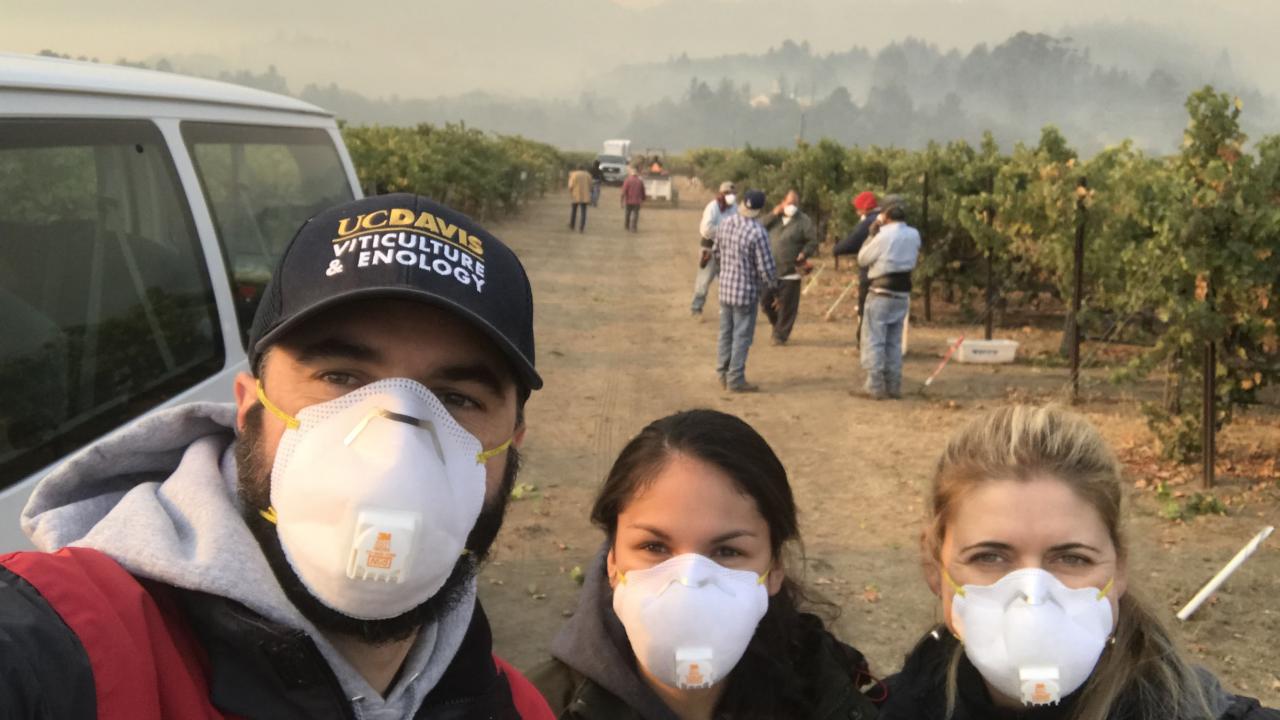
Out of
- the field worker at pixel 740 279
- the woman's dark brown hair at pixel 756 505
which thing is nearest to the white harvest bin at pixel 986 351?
the field worker at pixel 740 279

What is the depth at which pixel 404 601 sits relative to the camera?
4.86 feet

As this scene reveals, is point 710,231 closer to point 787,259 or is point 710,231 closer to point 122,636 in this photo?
point 787,259

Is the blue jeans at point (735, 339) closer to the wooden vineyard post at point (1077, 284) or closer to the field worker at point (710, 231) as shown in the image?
the field worker at point (710, 231)

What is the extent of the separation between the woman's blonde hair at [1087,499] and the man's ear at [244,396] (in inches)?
66.4

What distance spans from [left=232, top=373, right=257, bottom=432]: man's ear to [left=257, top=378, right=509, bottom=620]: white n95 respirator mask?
0.11 feet

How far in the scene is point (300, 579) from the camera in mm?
1453

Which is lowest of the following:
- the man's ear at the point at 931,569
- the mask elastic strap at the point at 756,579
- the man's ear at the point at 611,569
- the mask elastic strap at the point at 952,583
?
the man's ear at the point at 611,569

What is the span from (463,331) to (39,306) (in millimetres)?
1617

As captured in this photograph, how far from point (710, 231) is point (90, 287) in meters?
12.6

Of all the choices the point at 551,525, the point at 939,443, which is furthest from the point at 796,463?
the point at 551,525

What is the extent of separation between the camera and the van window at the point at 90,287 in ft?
8.02

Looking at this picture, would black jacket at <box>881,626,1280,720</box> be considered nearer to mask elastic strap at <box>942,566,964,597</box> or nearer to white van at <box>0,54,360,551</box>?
mask elastic strap at <box>942,566,964,597</box>

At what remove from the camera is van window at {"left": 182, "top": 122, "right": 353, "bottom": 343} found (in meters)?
3.65

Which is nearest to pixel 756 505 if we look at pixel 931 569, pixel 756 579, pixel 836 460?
pixel 756 579
